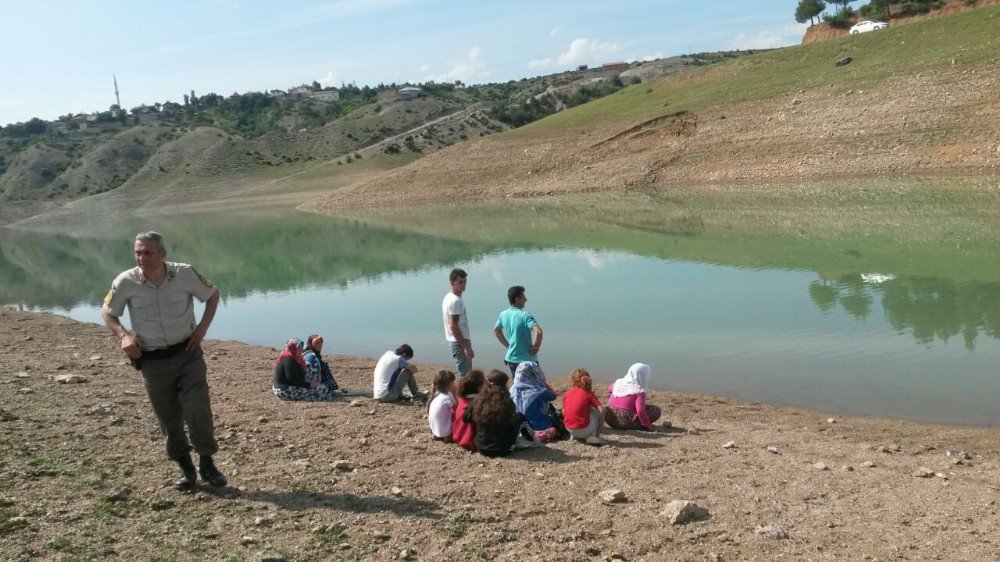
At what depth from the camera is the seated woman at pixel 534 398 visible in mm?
8711

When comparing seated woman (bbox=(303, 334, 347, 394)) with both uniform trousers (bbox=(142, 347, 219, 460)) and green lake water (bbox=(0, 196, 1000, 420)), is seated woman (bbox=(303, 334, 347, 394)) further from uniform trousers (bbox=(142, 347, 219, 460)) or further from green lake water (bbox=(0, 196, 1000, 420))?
uniform trousers (bbox=(142, 347, 219, 460))

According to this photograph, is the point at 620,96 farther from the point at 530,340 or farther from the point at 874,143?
the point at 530,340

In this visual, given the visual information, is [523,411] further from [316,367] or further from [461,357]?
[316,367]

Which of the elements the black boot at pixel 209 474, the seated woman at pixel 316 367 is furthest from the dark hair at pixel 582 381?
the seated woman at pixel 316 367

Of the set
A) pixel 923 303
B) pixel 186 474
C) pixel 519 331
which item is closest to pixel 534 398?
pixel 519 331

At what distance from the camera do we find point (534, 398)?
8.84 meters

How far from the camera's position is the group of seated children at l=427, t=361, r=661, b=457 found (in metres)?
7.93

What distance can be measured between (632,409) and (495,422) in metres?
2.08

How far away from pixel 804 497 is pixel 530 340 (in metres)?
3.94

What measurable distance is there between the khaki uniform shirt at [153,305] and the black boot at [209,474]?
966 mm

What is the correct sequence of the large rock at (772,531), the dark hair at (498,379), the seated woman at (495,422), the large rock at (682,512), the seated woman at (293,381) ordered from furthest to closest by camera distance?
the seated woman at (293,381) < the dark hair at (498,379) < the seated woman at (495,422) < the large rock at (682,512) < the large rock at (772,531)

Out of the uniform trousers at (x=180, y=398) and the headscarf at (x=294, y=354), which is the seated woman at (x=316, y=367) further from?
the uniform trousers at (x=180, y=398)

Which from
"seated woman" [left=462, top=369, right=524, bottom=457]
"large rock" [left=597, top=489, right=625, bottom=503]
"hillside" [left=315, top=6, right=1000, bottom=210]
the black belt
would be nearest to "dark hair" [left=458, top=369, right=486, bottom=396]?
"seated woman" [left=462, top=369, right=524, bottom=457]

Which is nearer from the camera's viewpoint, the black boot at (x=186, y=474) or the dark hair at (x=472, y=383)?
the black boot at (x=186, y=474)
